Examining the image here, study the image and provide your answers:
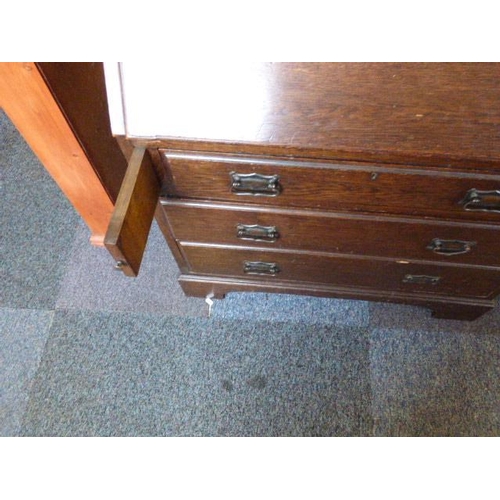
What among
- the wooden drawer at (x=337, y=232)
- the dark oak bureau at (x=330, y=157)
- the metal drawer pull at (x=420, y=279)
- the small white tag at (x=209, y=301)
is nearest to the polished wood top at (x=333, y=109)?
the dark oak bureau at (x=330, y=157)

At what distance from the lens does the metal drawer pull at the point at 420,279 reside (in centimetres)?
106

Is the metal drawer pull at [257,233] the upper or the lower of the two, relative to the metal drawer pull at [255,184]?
lower

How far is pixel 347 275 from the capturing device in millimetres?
1109

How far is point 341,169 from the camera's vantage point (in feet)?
2.38

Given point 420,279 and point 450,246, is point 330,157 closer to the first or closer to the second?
point 450,246

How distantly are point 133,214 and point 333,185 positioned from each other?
0.39 m

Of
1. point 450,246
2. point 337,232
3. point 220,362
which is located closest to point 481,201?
point 450,246

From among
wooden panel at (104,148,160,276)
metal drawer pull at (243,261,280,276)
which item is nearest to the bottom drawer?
metal drawer pull at (243,261,280,276)

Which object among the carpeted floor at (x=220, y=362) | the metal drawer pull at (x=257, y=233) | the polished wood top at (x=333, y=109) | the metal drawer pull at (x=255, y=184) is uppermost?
the polished wood top at (x=333, y=109)

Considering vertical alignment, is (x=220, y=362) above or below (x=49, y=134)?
below

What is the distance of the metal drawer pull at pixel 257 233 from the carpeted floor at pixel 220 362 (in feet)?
1.49

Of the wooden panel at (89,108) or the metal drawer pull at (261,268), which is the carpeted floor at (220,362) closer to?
the metal drawer pull at (261,268)

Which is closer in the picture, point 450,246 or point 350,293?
point 450,246
